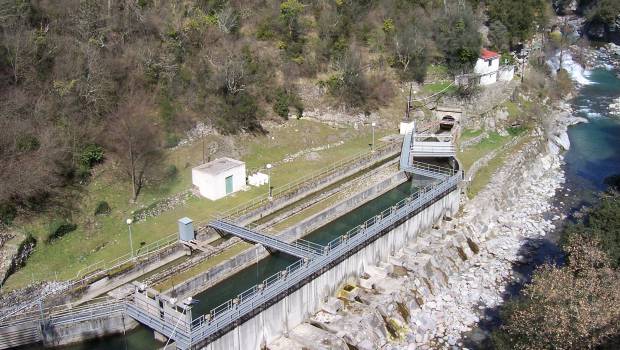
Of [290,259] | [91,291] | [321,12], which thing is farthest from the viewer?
[321,12]

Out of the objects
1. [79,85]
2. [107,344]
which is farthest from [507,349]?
[79,85]

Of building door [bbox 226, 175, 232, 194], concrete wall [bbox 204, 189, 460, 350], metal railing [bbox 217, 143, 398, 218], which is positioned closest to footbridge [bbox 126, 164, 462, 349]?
concrete wall [bbox 204, 189, 460, 350]

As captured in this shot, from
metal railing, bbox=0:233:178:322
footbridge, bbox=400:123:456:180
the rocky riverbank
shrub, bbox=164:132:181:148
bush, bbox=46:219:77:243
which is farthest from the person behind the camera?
footbridge, bbox=400:123:456:180

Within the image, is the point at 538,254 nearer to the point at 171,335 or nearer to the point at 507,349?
the point at 507,349

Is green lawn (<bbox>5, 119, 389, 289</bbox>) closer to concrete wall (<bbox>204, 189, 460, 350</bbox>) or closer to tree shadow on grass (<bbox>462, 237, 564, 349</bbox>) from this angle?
concrete wall (<bbox>204, 189, 460, 350</bbox>)

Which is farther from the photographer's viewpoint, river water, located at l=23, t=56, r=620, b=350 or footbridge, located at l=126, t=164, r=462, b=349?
river water, located at l=23, t=56, r=620, b=350
